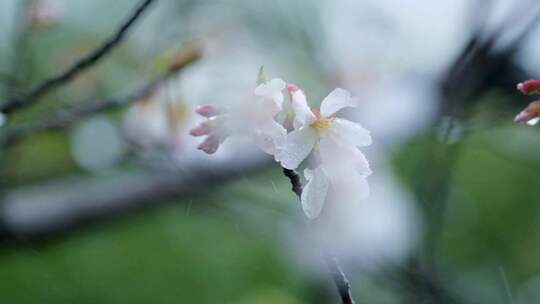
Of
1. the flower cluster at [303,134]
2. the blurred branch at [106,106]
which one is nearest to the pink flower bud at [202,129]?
Result: the flower cluster at [303,134]

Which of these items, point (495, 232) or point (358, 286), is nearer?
point (358, 286)

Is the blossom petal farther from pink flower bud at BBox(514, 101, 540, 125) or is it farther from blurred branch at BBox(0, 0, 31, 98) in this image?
blurred branch at BBox(0, 0, 31, 98)

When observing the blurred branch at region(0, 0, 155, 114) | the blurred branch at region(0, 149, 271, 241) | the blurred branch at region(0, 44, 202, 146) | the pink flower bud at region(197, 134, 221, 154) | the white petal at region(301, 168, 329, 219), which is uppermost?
the white petal at region(301, 168, 329, 219)

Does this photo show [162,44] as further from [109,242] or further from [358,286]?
[109,242]

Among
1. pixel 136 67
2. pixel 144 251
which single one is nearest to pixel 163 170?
pixel 136 67

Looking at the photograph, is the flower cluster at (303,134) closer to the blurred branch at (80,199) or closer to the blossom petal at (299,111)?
the blossom petal at (299,111)

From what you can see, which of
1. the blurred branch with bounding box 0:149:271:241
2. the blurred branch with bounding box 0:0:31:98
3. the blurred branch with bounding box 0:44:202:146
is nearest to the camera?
the blurred branch with bounding box 0:44:202:146

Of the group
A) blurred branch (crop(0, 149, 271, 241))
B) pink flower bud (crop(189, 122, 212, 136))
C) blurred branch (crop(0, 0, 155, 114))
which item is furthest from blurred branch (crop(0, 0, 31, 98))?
pink flower bud (crop(189, 122, 212, 136))
